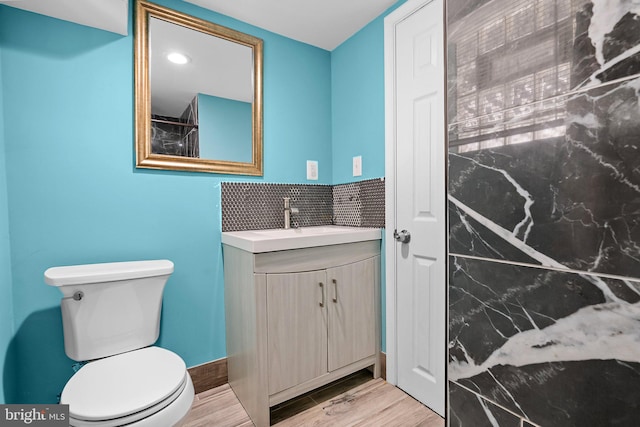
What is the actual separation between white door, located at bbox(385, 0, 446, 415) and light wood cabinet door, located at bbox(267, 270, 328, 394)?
0.47m

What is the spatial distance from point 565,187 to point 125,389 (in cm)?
145

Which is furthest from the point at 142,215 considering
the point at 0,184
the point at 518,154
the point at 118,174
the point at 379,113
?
the point at 518,154

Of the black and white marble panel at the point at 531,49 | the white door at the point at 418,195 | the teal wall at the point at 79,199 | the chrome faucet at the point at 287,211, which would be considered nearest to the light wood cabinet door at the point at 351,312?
the white door at the point at 418,195

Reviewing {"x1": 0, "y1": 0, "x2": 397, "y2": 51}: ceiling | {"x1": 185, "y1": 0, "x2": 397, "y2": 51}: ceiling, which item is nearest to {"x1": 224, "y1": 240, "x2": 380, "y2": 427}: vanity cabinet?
{"x1": 0, "y1": 0, "x2": 397, "y2": 51}: ceiling

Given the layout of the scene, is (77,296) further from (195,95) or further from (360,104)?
(360,104)

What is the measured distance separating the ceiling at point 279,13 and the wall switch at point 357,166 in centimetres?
86

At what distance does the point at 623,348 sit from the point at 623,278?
5.8 inches

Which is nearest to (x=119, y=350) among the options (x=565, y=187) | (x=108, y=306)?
(x=108, y=306)

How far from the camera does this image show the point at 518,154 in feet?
2.37

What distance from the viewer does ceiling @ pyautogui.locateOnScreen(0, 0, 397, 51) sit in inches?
51.5

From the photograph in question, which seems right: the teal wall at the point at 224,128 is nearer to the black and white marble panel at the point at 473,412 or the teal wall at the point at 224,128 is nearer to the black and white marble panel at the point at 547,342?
the black and white marble panel at the point at 547,342

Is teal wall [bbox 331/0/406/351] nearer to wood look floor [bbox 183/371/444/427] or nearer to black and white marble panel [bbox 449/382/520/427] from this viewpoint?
wood look floor [bbox 183/371/444/427]

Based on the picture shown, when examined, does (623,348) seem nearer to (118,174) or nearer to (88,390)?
(88,390)

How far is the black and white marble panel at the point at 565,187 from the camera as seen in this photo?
59 cm
